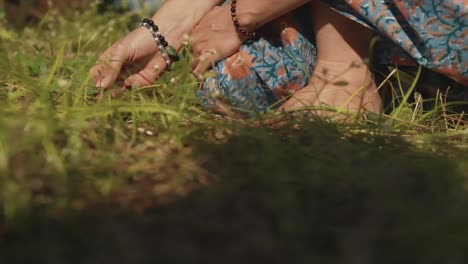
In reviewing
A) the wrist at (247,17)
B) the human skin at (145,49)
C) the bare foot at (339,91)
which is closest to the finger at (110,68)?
the human skin at (145,49)

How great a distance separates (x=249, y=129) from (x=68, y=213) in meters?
0.38

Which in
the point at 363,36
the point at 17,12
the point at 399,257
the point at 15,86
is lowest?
the point at 399,257

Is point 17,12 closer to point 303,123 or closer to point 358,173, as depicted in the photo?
point 303,123

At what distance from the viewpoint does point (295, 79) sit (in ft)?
4.76

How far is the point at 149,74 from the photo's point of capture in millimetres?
1405

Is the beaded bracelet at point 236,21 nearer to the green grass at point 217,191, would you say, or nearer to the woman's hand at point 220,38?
the woman's hand at point 220,38

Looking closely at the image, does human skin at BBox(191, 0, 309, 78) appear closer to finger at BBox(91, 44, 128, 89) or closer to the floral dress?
the floral dress

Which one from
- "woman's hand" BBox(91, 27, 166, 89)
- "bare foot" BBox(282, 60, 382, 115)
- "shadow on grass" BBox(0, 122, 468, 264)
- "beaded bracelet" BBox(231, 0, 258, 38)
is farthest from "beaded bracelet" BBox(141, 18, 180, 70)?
"shadow on grass" BBox(0, 122, 468, 264)

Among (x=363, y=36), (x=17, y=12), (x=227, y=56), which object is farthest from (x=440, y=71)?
(x=17, y=12)

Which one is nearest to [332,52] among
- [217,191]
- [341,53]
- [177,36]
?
[341,53]

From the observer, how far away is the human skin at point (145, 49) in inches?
52.5

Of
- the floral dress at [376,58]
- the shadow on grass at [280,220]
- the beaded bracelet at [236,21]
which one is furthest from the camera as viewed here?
the beaded bracelet at [236,21]

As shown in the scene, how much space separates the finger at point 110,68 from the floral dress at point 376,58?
0.65ft

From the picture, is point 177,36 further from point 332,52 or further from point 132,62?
point 332,52
